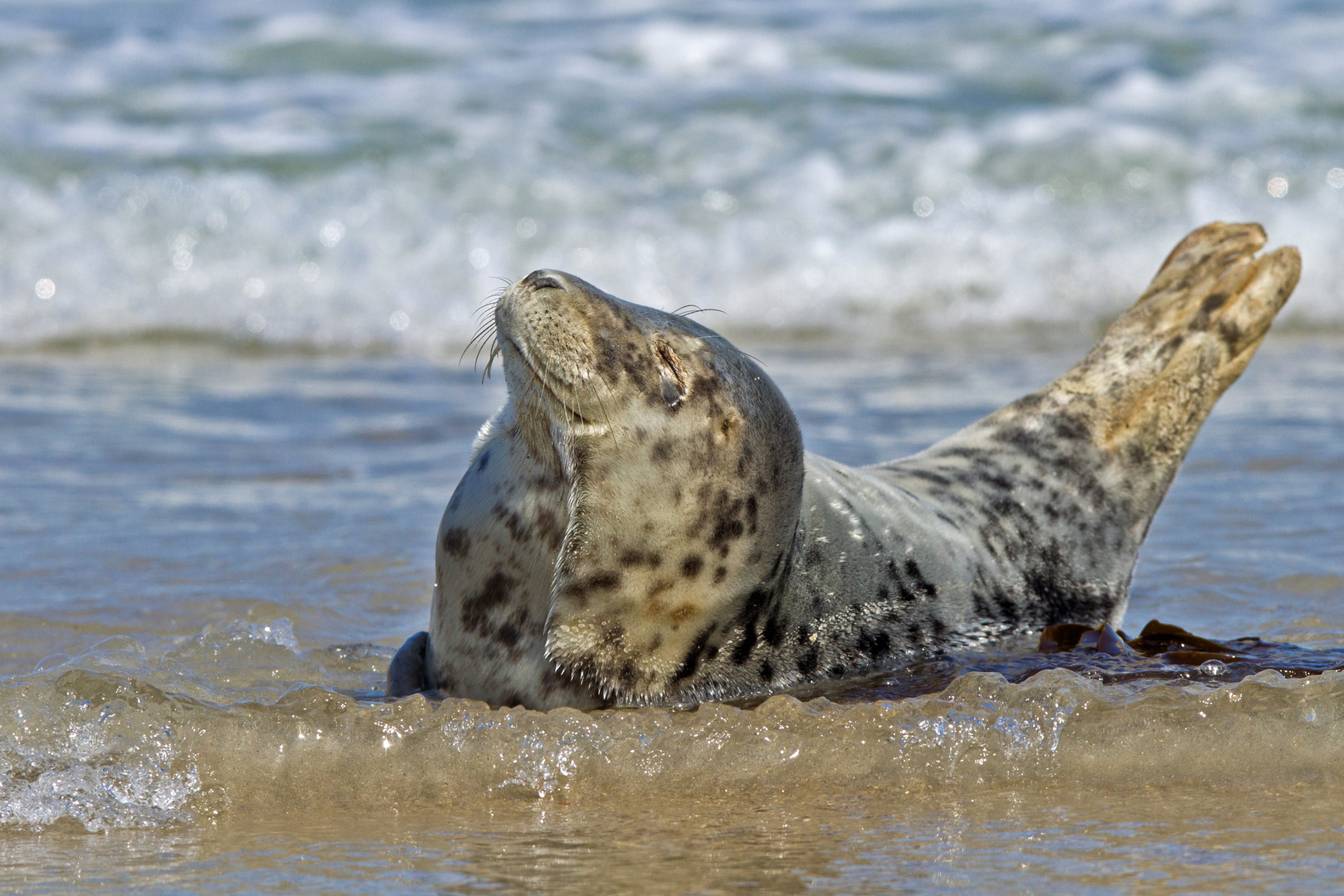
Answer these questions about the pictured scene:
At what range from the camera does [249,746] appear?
2.95 metres

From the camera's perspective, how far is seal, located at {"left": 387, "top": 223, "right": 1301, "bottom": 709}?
3.25 m

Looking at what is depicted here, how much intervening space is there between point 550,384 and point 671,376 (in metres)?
0.25

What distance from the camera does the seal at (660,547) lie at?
3.25 meters

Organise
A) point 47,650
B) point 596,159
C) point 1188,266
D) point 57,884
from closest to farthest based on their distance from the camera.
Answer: point 57,884, point 47,650, point 1188,266, point 596,159

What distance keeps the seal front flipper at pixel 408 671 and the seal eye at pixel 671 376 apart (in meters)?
0.84

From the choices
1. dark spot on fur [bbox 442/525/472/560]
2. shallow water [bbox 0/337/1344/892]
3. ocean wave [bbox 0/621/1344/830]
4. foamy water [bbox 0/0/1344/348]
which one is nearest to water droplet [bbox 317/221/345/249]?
foamy water [bbox 0/0/1344/348]

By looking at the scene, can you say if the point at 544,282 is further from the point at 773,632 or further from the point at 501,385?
the point at 501,385

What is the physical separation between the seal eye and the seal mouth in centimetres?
17

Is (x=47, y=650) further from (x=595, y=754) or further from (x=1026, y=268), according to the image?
(x=1026, y=268)

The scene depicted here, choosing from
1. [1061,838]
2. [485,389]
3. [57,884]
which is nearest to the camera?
[57,884]

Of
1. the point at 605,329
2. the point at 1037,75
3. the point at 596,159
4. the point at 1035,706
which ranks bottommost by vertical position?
the point at 1035,706

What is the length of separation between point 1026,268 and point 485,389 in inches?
174

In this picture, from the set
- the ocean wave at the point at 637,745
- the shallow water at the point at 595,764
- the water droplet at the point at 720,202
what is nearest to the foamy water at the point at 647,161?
the water droplet at the point at 720,202

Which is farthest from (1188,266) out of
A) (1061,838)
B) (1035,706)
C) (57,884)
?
(57,884)
